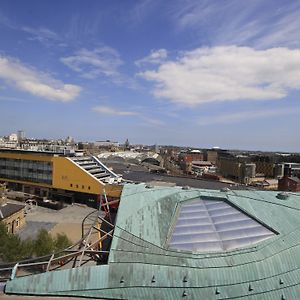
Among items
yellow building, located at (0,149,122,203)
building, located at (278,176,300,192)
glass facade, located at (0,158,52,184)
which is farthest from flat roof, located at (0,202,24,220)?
building, located at (278,176,300,192)

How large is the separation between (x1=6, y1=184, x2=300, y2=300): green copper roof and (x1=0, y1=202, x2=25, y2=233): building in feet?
136

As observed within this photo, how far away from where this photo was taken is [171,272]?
71.2ft

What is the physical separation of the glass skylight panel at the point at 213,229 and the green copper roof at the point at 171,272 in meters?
0.53

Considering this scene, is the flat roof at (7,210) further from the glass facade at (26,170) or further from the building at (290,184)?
the building at (290,184)

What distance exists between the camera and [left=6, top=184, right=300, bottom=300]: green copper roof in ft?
68.7

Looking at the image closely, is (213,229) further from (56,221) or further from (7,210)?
(56,221)

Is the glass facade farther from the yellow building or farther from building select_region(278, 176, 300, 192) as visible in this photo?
building select_region(278, 176, 300, 192)

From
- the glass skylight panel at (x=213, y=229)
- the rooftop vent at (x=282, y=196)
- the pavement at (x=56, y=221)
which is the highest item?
the rooftop vent at (x=282, y=196)

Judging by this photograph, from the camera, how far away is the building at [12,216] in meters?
60.5

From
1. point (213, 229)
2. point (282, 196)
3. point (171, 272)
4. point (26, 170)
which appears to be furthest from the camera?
point (26, 170)

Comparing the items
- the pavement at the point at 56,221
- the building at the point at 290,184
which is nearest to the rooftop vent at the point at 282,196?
the pavement at the point at 56,221

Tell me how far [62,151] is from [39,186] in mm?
11501

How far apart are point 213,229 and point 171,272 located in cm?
527

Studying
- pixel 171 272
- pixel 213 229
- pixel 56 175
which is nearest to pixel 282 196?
pixel 213 229
